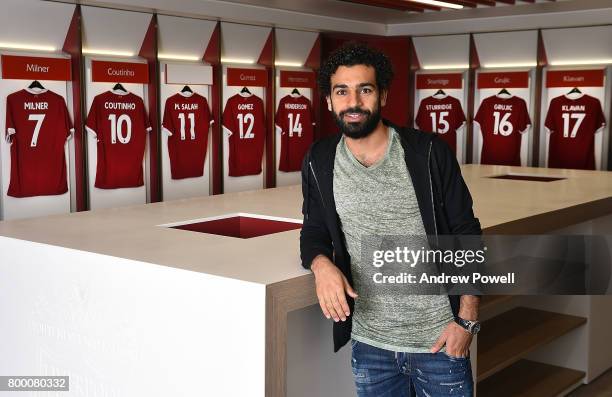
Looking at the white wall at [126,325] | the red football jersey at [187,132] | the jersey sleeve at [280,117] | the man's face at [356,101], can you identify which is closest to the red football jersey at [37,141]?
the red football jersey at [187,132]

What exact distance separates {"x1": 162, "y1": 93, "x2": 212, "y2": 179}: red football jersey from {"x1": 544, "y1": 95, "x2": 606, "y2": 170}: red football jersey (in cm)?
447

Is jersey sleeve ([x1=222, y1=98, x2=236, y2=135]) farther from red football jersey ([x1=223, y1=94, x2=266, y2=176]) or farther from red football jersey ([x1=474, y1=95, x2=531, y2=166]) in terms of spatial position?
red football jersey ([x1=474, y1=95, x2=531, y2=166])

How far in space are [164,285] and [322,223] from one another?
2.28 feet

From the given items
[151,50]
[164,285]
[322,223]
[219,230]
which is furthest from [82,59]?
[322,223]

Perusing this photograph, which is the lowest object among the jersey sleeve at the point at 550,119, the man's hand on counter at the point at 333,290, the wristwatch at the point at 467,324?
the wristwatch at the point at 467,324

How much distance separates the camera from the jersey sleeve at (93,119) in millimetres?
7395

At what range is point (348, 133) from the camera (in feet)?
6.58

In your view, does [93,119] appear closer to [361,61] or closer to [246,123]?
[246,123]

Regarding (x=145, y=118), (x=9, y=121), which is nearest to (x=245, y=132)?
(x=145, y=118)

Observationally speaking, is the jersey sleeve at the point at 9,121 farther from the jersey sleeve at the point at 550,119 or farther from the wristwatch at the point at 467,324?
the jersey sleeve at the point at 550,119

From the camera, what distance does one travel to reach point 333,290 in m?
1.98

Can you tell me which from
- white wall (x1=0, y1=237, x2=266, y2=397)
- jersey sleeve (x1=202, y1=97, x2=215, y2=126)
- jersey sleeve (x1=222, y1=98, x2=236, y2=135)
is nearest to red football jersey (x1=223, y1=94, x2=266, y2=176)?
jersey sleeve (x1=222, y1=98, x2=236, y2=135)

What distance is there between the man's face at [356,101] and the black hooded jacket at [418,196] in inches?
5.2

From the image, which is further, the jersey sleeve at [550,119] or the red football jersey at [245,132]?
the jersey sleeve at [550,119]
